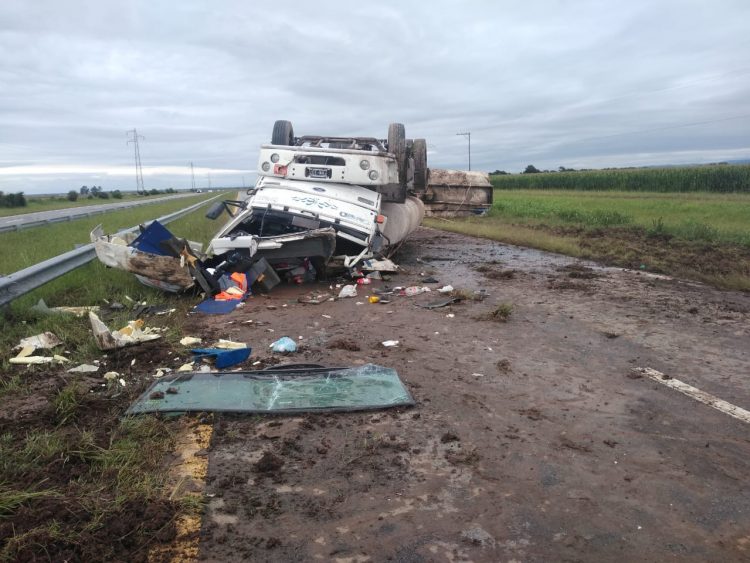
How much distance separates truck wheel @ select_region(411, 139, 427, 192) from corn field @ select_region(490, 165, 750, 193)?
35242mm

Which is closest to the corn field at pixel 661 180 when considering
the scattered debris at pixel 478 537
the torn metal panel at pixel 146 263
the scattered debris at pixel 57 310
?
the torn metal panel at pixel 146 263

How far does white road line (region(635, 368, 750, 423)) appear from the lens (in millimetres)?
3509

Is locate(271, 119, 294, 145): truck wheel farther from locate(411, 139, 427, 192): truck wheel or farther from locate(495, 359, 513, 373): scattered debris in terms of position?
locate(495, 359, 513, 373): scattered debris

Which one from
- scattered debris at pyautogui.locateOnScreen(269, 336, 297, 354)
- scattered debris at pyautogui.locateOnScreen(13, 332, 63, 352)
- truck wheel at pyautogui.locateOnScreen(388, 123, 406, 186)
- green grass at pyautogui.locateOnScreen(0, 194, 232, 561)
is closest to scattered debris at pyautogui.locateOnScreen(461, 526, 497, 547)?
green grass at pyautogui.locateOnScreen(0, 194, 232, 561)

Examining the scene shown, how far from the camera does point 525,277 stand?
866cm

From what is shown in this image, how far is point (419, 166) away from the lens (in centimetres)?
1231

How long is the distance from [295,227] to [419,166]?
4808mm

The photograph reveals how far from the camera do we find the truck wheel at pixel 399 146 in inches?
424

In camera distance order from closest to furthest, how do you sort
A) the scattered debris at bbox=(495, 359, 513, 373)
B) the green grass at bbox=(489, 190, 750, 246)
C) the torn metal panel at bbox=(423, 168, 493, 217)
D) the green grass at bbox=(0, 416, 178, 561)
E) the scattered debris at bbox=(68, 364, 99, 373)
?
the green grass at bbox=(0, 416, 178, 561) → the scattered debris at bbox=(68, 364, 99, 373) → the scattered debris at bbox=(495, 359, 513, 373) → the green grass at bbox=(489, 190, 750, 246) → the torn metal panel at bbox=(423, 168, 493, 217)

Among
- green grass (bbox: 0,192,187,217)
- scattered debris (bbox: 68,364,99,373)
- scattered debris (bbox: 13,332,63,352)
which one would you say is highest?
green grass (bbox: 0,192,187,217)

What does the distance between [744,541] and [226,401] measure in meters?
2.80

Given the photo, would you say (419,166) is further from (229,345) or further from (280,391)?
(280,391)

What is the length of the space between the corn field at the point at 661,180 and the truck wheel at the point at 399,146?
120 ft

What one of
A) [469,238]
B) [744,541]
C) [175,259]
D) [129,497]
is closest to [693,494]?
[744,541]
